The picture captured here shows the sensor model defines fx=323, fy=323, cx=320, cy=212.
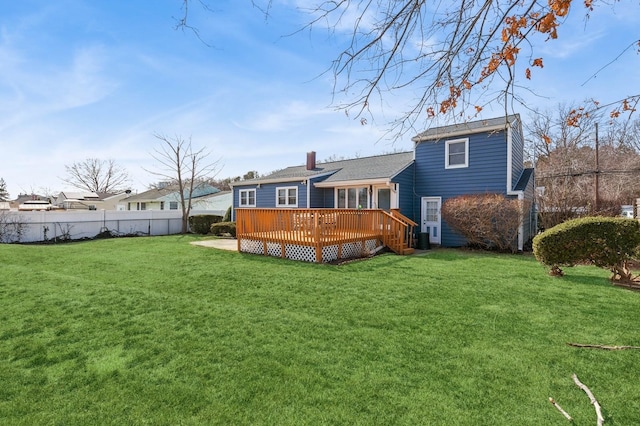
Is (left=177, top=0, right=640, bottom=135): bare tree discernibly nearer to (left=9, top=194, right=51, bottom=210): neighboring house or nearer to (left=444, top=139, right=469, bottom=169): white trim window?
(left=444, top=139, right=469, bottom=169): white trim window

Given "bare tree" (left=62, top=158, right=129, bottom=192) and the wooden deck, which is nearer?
the wooden deck

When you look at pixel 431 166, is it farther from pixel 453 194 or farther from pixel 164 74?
pixel 164 74

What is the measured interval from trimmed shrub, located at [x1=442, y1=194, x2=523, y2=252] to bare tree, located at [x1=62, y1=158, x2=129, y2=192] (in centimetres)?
5001

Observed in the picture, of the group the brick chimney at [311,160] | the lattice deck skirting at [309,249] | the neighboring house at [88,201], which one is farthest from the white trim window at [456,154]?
the neighboring house at [88,201]

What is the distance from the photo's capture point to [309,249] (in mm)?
8953

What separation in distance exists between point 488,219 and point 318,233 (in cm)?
585

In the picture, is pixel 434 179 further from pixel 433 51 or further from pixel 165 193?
pixel 165 193

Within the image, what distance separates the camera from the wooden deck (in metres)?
8.93

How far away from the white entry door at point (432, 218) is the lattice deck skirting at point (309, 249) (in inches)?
132

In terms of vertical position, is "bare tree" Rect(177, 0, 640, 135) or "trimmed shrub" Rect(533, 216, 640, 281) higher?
"bare tree" Rect(177, 0, 640, 135)

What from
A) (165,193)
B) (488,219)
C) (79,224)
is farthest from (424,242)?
(165,193)

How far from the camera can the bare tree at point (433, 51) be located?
2.71 metres

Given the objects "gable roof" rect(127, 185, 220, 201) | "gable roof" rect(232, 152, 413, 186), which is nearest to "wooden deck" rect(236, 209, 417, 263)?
"gable roof" rect(232, 152, 413, 186)

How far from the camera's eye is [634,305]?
4.72 metres
